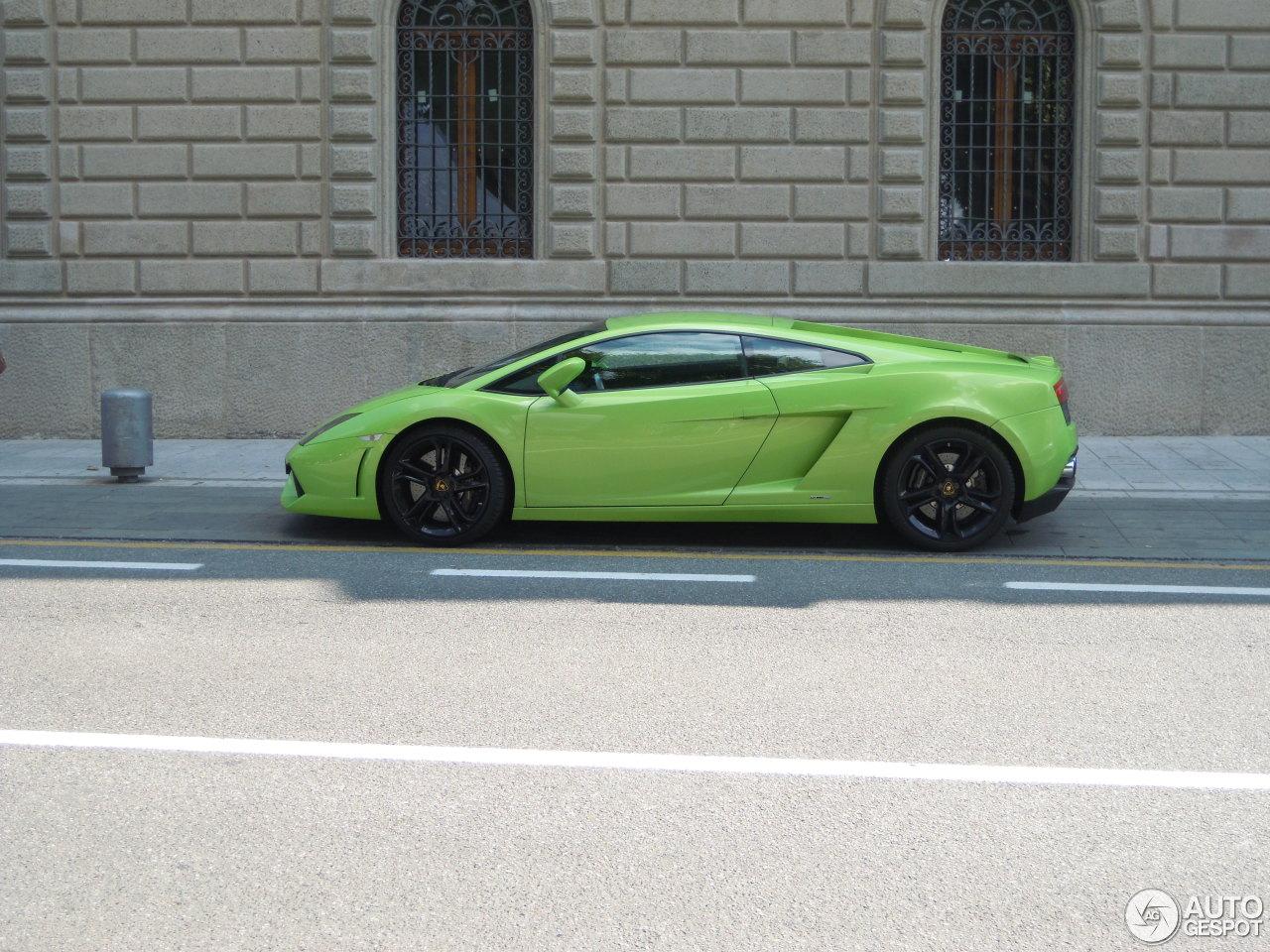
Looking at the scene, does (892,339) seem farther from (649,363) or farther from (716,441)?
(649,363)

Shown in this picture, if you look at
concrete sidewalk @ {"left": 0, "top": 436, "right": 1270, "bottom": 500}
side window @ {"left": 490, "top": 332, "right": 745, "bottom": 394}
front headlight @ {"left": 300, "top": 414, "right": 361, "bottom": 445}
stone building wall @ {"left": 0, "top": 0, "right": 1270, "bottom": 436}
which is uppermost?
stone building wall @ {"left": 0, "top": 0, "right": 1270, "bottom": 436}

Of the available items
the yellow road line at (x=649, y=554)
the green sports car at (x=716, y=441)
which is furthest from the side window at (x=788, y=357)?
the yellow road line at (x=649, y=554)

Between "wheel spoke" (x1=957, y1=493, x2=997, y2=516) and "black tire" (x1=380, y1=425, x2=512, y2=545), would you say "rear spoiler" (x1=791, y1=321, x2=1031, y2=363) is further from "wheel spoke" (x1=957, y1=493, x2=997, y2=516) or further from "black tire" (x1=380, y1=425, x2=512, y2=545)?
"black tire" (x1=380, y1=425, x2=512, y2=545)

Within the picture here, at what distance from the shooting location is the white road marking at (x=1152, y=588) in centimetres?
736

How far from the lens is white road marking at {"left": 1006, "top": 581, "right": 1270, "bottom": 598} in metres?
7.36

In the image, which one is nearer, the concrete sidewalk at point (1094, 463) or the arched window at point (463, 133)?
the concrete sidewalk at point (1094, 463)

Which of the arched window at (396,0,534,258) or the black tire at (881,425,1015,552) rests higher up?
the arched window at (396,0,534,258)

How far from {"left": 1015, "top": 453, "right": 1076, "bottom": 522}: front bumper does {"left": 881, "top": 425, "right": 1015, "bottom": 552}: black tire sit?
143mm

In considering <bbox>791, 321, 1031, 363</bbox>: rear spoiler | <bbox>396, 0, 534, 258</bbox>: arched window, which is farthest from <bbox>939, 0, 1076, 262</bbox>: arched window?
<bbox>791, 321, 1031, 363</bbox>: rear spoiler

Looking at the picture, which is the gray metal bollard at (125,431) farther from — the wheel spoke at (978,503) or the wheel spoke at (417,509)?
the wheel spoke at (978,503)

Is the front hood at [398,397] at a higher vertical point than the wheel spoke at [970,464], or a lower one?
higher

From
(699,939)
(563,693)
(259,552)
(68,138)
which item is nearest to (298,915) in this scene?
(699,939)

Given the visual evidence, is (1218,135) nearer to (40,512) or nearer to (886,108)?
(886,108)

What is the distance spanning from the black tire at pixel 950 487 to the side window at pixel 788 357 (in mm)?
617
